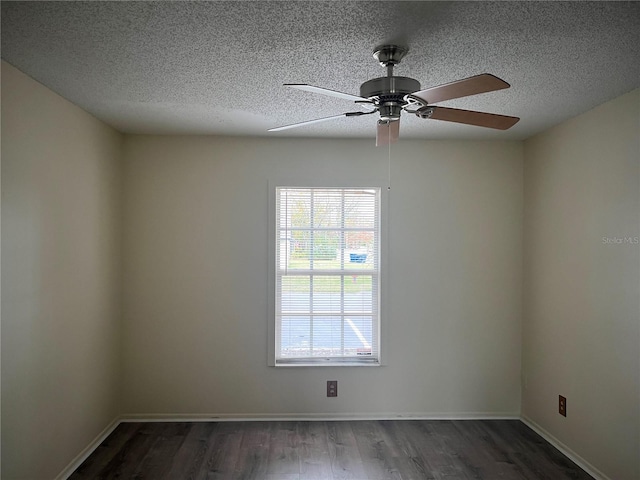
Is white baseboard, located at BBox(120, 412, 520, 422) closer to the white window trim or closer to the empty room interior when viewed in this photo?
the empty room interior

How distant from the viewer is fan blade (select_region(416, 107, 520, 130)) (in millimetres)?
A: 2250

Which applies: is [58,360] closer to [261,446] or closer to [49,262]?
[49,262]

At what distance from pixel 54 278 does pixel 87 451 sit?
1.35 m

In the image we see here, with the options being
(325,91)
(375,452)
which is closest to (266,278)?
(375,452)

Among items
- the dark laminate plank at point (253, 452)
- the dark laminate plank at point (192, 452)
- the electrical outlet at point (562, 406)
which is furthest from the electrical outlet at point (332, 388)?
the electrical outlet at point (562, 406)

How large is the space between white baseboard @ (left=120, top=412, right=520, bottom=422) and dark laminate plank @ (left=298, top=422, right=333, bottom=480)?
102mm

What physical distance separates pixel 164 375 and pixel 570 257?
336 cm

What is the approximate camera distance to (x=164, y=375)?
411 cm

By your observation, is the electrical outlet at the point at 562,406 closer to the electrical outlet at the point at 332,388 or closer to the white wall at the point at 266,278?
the white wall at the point at 266,278

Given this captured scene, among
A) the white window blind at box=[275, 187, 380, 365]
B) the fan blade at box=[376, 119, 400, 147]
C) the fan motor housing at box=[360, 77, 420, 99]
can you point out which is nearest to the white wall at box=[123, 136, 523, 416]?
the white window blind at box=[275, 187, 380, 365]

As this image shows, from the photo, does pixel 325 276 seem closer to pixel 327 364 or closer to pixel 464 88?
pixel 327 364

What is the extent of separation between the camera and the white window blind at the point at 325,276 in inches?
167

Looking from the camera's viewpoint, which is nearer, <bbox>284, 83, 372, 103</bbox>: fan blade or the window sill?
<bbox>284, 83, 372, 103</bbox>: fan blade

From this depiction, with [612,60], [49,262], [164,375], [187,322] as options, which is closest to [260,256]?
[187,322]
